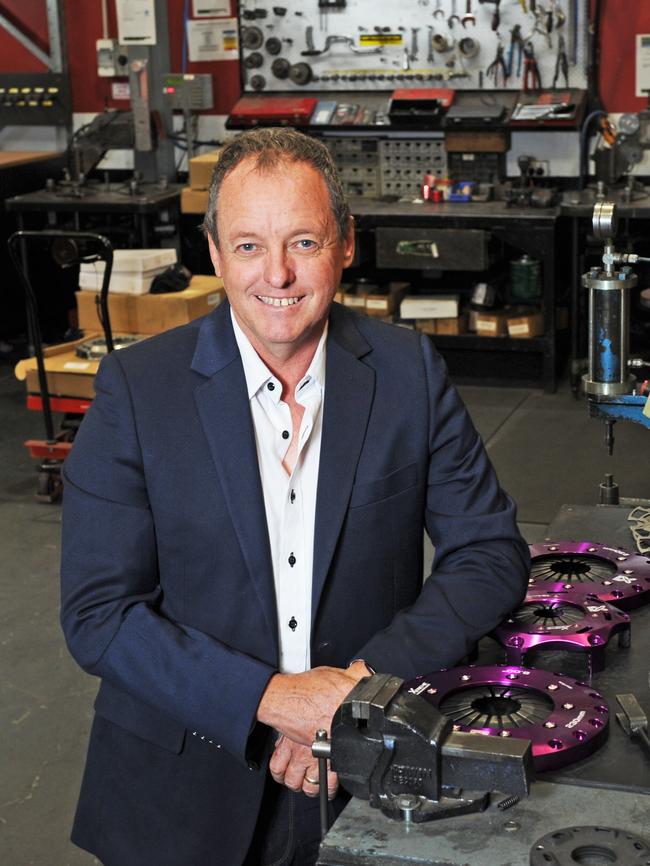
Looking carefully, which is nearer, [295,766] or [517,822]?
[517,822]

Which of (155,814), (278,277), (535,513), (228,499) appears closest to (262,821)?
(155,814)

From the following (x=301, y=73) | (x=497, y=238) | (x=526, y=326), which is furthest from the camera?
(x=301, y=73)

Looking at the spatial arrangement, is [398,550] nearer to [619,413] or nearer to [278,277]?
[278,277]

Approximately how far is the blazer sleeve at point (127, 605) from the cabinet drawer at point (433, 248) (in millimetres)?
3830

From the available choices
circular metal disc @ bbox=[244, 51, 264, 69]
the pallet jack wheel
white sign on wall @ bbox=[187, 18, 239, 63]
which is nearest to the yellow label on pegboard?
circular metal disc @ bbox=[244, 51, 264, 69]

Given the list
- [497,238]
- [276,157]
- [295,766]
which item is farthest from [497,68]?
[295,766]

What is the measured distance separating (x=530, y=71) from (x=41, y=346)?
104 inches

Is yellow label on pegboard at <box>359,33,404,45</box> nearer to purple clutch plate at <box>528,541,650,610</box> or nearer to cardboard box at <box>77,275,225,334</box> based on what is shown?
cardboard box at <box>77,275,225,334</box>

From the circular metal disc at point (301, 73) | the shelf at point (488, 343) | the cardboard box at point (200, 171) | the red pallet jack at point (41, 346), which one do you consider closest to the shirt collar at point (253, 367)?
the red pallet jack at point (41, 346)

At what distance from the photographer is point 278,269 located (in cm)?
143

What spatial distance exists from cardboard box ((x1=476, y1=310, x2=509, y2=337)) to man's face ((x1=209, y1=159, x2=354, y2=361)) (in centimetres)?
401

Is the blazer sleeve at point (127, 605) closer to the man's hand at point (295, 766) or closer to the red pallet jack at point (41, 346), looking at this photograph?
the man's hand at point (295, 766)

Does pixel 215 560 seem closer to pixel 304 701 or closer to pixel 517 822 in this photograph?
pixel 304 701

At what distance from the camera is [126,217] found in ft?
20.0
